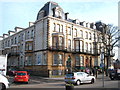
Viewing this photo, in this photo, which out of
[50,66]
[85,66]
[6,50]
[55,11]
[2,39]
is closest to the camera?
[50,66]

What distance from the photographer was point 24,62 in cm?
4609

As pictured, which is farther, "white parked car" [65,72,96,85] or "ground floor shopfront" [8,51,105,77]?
"ground floor shopfront" [8,51,105,77]

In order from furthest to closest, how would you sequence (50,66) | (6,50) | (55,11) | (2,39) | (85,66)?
(2,39) → (6,50) → (85,66) → (55,11) → (50,66)

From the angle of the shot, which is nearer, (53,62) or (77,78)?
(77,78)

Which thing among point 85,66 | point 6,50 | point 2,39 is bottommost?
point 85,66

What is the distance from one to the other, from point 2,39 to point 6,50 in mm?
8747

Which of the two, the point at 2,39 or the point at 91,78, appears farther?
the point at 2,39

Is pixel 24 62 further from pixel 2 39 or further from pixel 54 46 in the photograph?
pixel 2 39

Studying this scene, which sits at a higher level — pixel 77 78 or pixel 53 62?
pixel 53 62

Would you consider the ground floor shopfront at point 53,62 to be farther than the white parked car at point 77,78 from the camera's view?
Yes

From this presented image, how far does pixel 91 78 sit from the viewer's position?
70.9 feet

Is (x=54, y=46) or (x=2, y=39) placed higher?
(x=2, y=39)

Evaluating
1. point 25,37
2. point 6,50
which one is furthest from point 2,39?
point 25,37

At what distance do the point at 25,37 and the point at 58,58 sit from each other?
564 inches
